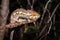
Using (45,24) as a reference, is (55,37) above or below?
below

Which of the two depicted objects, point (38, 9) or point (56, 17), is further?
point (56, 17)

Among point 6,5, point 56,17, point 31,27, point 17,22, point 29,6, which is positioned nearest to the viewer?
point 6,5

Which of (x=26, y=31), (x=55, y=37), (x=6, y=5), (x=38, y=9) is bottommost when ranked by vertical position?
(x=55, y=37)

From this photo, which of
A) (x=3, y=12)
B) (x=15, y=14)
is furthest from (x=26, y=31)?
(x=3, y=12)

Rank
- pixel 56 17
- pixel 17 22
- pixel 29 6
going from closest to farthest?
pixel 17 22 → pixel 29 6 → pixel 56 17

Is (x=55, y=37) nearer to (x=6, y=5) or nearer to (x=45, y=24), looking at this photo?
(x=45, y=24)

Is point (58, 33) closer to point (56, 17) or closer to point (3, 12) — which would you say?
point (56, 17)

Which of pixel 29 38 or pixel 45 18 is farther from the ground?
pixel 45 18

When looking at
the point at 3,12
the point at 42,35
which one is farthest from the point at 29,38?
the point at 3,12

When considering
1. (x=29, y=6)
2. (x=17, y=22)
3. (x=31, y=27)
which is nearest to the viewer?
(x=17, y=22)
